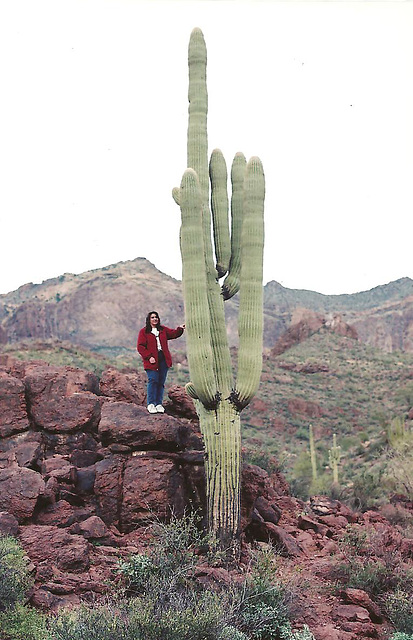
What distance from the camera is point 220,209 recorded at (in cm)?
→ 861

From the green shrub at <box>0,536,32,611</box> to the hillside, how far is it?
6705 centimetres

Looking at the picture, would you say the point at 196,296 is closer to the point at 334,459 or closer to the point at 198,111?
the point at 198,111

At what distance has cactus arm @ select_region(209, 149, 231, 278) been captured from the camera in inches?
330

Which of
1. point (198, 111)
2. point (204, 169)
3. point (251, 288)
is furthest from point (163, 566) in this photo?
point (198, 111)

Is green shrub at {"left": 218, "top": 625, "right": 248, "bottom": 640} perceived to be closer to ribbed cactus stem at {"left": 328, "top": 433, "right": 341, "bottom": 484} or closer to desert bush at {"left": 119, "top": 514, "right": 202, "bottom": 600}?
desert bush at {"left": 119, "top": 514, "right": 202, "bottom": 600}

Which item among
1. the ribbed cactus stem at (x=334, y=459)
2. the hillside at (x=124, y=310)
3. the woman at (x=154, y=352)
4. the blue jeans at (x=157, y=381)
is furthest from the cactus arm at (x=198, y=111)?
the hillside at (x=124, y=310)

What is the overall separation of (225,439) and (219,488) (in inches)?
24.6

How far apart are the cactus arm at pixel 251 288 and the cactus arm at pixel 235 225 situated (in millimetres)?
377

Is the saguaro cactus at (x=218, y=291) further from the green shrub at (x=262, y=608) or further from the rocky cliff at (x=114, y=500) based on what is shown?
the green shrub at (x=262, y=608)

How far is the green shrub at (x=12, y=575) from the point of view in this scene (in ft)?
16.7

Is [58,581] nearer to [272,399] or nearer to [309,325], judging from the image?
[272,399]

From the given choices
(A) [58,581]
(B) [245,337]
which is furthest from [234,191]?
(A) [58,581]

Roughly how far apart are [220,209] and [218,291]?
1.34 m

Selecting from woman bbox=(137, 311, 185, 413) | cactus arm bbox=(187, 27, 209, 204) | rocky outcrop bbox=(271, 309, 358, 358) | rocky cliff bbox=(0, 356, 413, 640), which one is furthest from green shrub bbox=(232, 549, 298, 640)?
rocky outcrop bbox=(271, 309, 358, 358)
